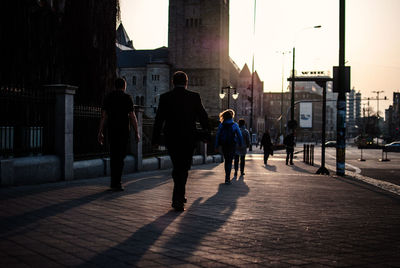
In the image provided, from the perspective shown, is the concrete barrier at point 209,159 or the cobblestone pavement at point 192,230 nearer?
the cobblestone pavement at point 192,230

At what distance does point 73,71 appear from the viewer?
49.2ft

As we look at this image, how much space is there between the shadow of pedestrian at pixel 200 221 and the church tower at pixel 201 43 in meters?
71.7

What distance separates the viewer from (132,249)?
379 cm

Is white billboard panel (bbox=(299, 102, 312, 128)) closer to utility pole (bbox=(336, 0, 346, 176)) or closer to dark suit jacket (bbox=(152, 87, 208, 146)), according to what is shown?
utility pole (bbox=(336, 0, 346, 176))

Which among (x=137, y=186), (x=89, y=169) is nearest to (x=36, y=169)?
(x=89, y=169)

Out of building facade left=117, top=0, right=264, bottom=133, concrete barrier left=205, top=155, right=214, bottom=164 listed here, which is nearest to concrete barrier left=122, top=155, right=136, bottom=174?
concrete barrier left=205, top=155, right=214, bottom=164

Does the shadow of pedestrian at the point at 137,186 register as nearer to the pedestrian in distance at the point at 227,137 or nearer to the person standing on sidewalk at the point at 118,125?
the person standing on sidewalk at the point at 118,125

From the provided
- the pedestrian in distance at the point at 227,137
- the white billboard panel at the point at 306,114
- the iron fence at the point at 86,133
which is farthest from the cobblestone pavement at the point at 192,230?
Result: the white billboard panel at the point at 306,114

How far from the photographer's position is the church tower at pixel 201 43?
3118 inches

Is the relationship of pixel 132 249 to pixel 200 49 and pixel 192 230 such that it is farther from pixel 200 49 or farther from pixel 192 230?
pixel 200 49

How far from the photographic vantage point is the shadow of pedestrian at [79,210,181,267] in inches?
134

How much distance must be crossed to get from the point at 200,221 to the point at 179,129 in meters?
1.38

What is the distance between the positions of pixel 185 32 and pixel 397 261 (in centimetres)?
7966

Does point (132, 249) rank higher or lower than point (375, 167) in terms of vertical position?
higher
